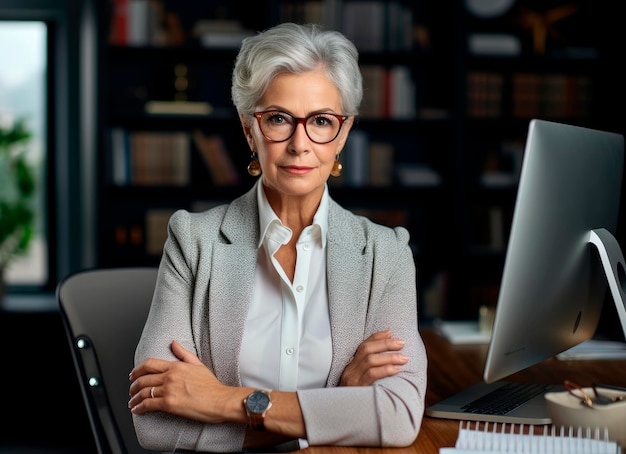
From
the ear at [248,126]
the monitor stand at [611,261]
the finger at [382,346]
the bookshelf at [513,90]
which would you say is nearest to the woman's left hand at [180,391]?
the finger at [382,346]

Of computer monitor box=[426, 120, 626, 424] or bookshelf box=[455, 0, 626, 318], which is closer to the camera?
computer monitor box=[426, 120, 626, 424]

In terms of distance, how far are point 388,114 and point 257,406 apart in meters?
3.17

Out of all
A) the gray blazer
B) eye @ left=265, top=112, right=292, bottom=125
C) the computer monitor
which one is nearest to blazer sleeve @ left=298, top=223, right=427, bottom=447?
the gray blazer

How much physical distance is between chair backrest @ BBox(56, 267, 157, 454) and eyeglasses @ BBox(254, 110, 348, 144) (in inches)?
25.4

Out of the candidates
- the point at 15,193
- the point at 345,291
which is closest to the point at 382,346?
the point at 345,291

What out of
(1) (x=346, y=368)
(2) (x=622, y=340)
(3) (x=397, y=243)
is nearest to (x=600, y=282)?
(3) (x=397, y=243)

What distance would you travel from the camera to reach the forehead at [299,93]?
1.74 metres

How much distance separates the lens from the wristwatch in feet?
4.89

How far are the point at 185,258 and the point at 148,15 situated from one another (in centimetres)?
285

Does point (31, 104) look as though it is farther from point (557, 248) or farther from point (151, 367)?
point (557, 248)

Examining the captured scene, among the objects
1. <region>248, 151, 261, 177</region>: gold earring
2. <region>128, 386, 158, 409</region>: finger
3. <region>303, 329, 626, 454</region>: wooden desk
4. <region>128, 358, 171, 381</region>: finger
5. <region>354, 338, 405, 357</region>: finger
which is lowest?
<region>303, 329, 626, 454</region>: wooden desk

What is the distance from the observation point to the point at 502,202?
480 centimetres

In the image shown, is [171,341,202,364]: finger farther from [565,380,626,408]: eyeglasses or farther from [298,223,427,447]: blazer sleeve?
[565,380,626,408]: eyeglasses

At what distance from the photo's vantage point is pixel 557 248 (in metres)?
1.49
